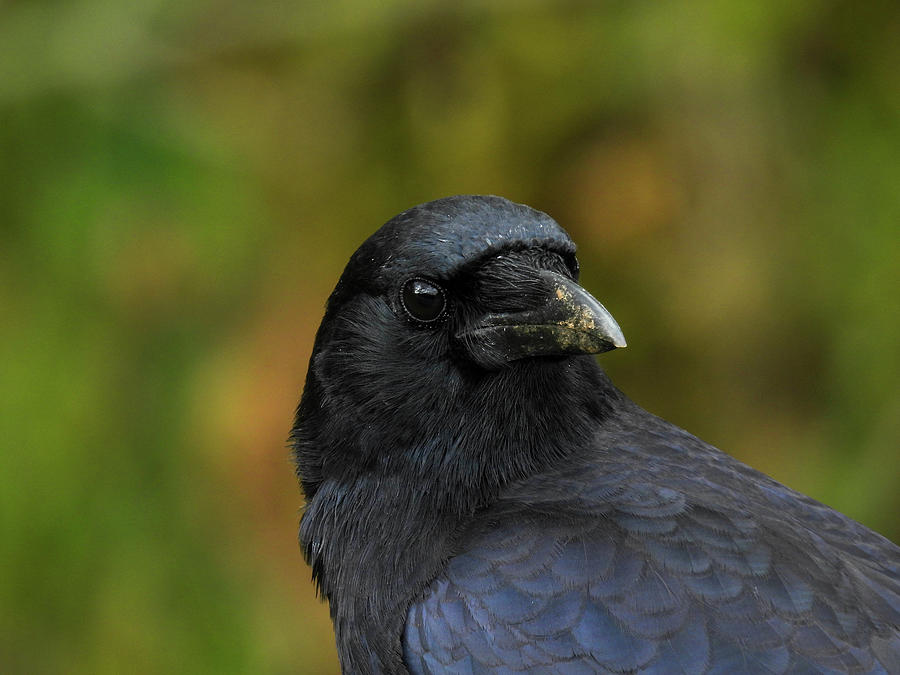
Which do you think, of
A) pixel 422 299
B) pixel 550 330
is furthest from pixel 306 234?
pixel 550 330

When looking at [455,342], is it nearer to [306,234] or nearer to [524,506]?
[524,506]

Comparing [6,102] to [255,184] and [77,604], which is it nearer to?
[255,184]

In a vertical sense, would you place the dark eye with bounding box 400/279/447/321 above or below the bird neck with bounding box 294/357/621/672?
above

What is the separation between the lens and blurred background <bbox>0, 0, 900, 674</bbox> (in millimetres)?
4453

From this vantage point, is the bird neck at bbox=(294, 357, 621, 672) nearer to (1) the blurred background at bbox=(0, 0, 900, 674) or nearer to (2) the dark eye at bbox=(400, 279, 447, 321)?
(2) the dark eye at bbox=(400, 279, 447, 321)

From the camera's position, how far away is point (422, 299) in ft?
9.68

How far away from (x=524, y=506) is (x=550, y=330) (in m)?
0.45

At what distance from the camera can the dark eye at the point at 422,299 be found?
2947mm

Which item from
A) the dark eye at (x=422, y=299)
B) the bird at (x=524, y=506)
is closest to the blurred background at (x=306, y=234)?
the bird at (x=524, y=506)

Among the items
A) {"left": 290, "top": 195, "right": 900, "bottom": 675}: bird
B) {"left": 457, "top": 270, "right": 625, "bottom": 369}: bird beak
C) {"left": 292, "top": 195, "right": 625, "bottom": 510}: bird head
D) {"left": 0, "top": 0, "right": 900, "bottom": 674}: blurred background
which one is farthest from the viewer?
{"left": 0, "top": 0, "right": 900, "bottom": 674}: blurred background

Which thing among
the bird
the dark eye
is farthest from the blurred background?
the dark eye

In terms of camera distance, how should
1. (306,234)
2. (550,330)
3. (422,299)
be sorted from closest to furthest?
1. (550,330)
2. (422,299)
3. (306,234)

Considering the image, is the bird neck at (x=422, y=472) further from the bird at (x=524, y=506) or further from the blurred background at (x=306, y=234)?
the blurred background at (x=306, y=234)

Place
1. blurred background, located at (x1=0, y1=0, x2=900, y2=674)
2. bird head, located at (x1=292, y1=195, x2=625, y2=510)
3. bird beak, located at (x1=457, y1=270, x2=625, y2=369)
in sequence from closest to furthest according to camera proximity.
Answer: bird beak, located at (x1=457, y1=270, x2=625, y2=369) → bird head, located at (x1=292, y1=195, x2=625, y2=510) → blurred background, located at (x1=0, y1=0, x2=900, y2=674)
